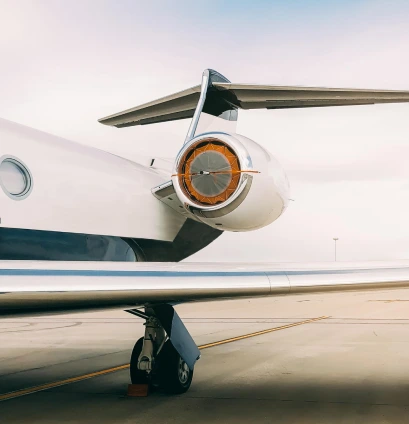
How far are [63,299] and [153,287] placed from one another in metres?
0.67

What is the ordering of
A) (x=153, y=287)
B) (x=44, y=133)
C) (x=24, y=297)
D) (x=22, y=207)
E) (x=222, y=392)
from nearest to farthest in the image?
1. (x=24, y=297)
2. (x=153, y=287)
3. (x=22, y=207)
4. (x=44, y=133)
5. (x=222, y=392)

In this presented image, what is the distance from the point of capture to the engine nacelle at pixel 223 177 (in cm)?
591

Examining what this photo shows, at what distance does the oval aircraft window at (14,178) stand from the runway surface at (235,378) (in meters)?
2.09

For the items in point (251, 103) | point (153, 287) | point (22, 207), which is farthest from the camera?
point (251, 103)

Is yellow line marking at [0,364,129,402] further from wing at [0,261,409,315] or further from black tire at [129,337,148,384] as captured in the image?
wing at [0,261,409,315]

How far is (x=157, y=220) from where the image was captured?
23.4ft

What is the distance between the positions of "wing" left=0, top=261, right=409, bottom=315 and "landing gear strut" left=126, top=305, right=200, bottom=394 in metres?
1.97


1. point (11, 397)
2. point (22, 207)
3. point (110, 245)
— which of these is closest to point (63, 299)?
point (22, 207)

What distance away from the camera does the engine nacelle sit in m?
5.91

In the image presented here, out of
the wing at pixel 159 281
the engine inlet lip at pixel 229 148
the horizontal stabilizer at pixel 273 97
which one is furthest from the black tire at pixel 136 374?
the horizontal stabilizer at pixel 273 97

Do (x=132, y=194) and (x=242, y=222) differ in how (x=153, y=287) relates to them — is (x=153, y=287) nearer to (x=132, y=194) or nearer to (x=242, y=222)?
(x=242, y=222)

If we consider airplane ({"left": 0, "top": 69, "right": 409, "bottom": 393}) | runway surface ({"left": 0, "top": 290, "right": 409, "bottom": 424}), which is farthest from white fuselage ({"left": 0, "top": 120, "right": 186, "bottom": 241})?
runway surface ({"left": 0, "top": 290, "right": 409, "bottom": 424})

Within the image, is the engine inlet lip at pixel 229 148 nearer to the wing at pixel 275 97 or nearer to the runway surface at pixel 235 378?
the runway surface at pixel 235 378

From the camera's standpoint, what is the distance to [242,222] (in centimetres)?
632
